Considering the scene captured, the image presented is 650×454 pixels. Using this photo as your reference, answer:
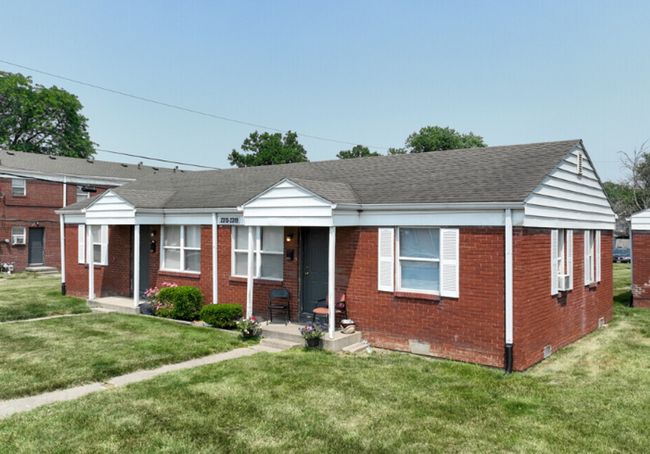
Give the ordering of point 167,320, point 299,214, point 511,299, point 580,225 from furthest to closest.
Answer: point 167,320, point 580,225, point 299,214, point 511,299

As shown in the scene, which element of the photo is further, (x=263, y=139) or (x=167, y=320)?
(x=263, y=139)

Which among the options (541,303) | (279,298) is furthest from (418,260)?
(279,298)

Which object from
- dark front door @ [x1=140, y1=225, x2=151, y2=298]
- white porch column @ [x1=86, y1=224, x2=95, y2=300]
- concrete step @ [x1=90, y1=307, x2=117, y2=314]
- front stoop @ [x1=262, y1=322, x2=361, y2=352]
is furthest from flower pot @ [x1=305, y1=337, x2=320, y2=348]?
white porch column @ [x1=86, y1=224, x2=95, y2=300]

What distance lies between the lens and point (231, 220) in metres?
12.9

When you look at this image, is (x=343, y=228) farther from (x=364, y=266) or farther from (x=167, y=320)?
(x=167, y=320)

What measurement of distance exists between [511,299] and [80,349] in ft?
27.7

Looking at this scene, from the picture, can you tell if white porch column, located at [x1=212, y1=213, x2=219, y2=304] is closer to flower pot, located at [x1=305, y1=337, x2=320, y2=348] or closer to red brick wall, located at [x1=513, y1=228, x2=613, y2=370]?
flower pot, located at [x1=305, y1=337, x2=320, y2=348]

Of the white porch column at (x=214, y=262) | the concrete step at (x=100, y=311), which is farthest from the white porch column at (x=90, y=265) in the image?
the white porch column at (x=214, y=262)

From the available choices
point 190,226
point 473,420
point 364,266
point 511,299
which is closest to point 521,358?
point 511,299

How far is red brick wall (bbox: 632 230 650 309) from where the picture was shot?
51.5 ft

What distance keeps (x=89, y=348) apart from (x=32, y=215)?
2264 cm

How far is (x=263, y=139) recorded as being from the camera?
54312 mm

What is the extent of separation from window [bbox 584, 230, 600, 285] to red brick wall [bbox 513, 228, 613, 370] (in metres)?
0.33

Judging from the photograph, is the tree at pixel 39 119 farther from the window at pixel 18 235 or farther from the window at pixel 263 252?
the window at pixel 263 252
